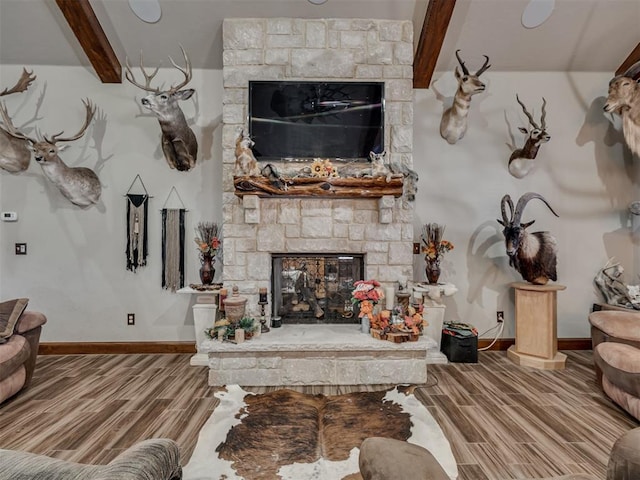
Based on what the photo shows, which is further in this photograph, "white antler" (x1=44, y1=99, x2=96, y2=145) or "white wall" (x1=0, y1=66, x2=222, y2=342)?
"white wall" (x1=0, y1=66, x2=222, y2=342)

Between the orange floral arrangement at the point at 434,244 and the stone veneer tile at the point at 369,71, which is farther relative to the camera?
the orange floral arrangement at the point at 434,244

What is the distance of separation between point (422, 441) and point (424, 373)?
A: 37.5 inches

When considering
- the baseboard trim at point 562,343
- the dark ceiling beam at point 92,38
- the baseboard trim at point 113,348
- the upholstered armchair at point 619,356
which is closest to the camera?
the upholstered armchair at point 619,356

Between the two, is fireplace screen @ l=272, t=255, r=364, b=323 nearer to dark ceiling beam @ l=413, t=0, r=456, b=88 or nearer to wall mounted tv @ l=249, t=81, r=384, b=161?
wall mounted tv @ l=249, t=81, r=384, b=161

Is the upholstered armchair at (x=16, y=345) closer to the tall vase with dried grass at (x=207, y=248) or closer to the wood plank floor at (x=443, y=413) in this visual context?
the wood plank floor at (x=443, y=413)

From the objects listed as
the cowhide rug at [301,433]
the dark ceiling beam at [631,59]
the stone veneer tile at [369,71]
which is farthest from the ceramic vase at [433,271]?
the dark ceiling beam at [631,59]

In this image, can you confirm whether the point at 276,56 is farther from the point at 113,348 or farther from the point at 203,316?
the point at 113,348

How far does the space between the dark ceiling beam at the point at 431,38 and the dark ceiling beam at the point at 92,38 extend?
3204mm

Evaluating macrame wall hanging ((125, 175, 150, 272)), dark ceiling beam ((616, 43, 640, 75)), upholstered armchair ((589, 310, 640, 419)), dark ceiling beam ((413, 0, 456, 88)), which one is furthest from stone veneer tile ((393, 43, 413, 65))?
macrame wall hanging ((125, 175, 150, 272))

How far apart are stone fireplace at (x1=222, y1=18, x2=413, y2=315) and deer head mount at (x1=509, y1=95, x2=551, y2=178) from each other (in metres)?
1.34

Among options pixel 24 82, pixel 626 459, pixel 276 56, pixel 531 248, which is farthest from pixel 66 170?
pixel 531 248

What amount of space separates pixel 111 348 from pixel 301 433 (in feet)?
9.15

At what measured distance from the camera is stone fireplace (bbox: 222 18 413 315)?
11.6ft

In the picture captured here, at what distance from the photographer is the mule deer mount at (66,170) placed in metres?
3.42
